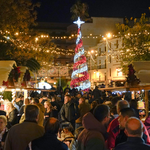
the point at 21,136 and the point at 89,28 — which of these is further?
the point at 89,28

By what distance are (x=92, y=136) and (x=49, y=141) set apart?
0.65 meters

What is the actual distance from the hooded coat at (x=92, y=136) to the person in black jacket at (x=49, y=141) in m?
0.33

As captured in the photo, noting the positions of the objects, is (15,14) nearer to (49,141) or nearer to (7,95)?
(7,95)

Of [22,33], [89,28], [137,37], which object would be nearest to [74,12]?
[89,28]

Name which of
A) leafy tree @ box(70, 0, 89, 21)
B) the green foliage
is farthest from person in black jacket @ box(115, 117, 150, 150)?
leafy tree @ box(70, 0, 89, 21)

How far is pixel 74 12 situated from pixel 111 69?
12667 mm

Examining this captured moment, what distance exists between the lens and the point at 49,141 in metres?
3.85

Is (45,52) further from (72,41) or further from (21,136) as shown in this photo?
(72,41)

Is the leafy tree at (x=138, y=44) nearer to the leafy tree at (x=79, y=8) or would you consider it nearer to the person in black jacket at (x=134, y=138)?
the leafy tree at (x=79, y=8)

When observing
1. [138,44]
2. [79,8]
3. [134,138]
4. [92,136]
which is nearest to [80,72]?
[138,44]

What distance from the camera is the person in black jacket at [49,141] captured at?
3.82 metres

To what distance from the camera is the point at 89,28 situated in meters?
59.8

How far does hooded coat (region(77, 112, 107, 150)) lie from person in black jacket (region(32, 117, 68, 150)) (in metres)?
0.33

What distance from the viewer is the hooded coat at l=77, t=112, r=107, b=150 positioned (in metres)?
3.94
